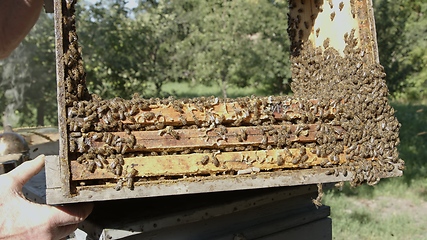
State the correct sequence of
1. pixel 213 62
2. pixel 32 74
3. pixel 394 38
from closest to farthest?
pixel 32 74, pixel 394 38, pixel 213 62

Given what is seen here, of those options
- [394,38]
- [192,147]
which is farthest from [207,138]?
[394,38]

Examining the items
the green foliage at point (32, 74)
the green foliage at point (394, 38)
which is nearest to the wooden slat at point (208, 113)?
the green foliage at point (32, 74)

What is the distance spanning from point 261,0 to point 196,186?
13.2 m

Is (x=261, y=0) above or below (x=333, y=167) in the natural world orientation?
above

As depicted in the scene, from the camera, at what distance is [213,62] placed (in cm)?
1575

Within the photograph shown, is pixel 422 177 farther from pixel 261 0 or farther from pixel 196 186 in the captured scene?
pixel 261 0

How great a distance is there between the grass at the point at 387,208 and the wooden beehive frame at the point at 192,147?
Result: 3957 mm

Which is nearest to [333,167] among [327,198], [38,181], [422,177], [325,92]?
[325,92]

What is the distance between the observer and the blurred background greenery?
22.8 ft

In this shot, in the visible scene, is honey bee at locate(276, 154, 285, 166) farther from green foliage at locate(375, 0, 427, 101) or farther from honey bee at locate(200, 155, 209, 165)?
green foliage at locate(375, 0, 427, 101)

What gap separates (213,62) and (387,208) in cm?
1003

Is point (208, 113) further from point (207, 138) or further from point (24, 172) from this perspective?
point (24, 172)

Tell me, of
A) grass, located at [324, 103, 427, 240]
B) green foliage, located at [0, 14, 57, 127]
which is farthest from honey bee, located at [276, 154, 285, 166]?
green foliage, located at [0, 14, 57, 127]

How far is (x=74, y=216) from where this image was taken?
200cm
